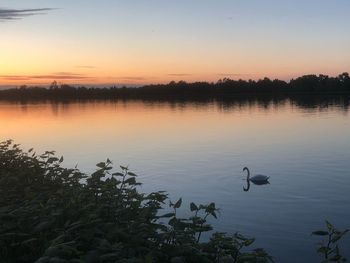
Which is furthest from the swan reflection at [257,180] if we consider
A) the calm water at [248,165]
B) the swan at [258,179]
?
the calm water at [248,165]

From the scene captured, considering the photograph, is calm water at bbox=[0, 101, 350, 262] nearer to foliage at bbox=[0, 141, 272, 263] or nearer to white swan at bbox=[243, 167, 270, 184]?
white swan at bbox=[243, 167, 270, 184]

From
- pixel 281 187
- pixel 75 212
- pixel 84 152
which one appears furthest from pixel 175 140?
pixel 75 212

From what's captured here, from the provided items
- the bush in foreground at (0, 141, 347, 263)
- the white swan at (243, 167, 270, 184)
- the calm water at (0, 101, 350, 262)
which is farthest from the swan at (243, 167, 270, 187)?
the bush in foreground at (0, 141, 347, 263)

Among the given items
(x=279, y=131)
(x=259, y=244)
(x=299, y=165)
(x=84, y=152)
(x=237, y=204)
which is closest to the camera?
(x=259, y=244)

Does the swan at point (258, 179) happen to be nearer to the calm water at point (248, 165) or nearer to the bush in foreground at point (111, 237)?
the calm water at point (248, 165)

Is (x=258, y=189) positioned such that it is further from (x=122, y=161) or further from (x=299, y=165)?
(x=122, y=161)

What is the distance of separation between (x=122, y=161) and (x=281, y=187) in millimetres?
11447

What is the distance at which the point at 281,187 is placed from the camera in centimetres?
2073

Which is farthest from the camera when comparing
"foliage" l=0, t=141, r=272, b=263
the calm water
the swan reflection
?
the swan reflection

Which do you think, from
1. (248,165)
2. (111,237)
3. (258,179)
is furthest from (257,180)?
(111,237)

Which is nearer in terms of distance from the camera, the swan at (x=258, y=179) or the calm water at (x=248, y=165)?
the calm water at (x=248, y=165)

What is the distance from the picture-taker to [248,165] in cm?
2700

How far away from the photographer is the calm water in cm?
1519

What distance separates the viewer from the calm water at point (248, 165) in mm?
15188
